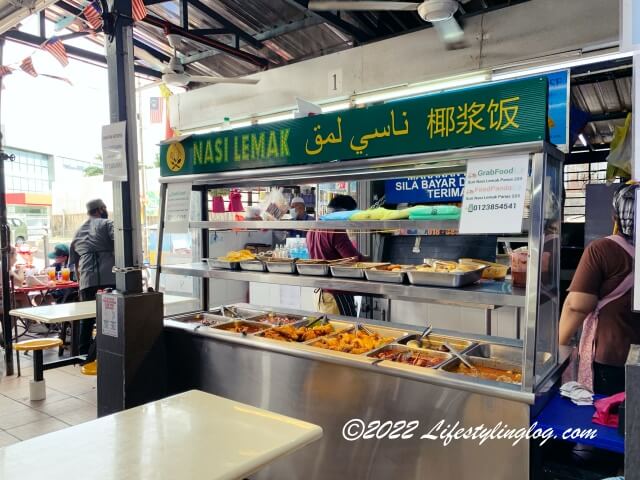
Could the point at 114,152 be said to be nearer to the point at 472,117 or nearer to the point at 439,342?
the point at 472,117

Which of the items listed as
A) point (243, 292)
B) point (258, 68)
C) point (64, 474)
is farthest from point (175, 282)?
point (64, 474)

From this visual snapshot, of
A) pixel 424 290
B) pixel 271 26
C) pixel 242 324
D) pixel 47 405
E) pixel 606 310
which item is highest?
pixel 271 26

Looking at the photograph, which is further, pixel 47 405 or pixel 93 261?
pixel 93 261

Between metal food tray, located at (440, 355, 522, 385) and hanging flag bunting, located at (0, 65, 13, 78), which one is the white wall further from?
metal food tray, located at (440, 355, 522, 385)

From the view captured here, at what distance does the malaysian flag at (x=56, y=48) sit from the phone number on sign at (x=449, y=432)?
3711 mm

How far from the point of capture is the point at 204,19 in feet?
19.4

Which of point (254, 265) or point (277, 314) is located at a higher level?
point (254, 265)

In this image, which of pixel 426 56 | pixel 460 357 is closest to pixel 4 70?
pixel 426 56

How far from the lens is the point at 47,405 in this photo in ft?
14.1

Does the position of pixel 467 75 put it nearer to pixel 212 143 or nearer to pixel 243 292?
pixel 212 143

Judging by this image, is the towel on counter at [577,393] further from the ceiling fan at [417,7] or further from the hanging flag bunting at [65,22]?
the hanging flag bunting at [65,22]

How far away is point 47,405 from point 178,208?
2.40m

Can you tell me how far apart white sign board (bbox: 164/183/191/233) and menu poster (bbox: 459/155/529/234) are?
2091 mm

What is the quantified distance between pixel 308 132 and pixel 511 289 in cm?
142
